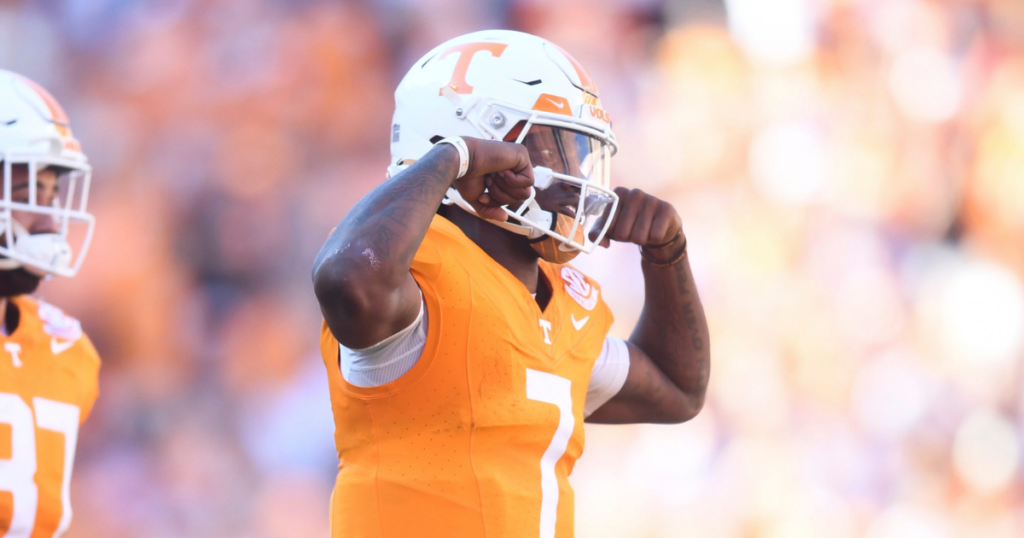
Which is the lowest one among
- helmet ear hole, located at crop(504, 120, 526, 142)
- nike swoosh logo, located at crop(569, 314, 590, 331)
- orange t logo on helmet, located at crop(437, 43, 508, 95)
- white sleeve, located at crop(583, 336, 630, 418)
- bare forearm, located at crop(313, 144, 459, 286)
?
white sleeve, located at crop(583, 336, 630, 418)

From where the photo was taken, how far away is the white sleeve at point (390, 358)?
120 centimetres

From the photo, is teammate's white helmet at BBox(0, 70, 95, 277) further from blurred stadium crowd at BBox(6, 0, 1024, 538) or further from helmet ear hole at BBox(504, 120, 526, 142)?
helmet ear hole at BBox(504, 120, 526, 142)

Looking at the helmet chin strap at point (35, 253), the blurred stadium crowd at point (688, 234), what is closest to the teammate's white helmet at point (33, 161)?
the helmet chin strap at point (35, 253)

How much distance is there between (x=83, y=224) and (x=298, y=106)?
2.45 ft

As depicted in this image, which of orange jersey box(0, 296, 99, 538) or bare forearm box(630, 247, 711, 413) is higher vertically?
bare forearm box(630, 247, 711, 413)

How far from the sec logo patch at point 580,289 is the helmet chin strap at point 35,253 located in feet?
3.33

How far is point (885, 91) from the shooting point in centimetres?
485

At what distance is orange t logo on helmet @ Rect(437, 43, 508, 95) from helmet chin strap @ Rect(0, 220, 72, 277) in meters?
0.92

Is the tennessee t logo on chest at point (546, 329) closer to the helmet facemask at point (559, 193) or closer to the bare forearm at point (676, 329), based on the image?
the helmet facemask at point (559, 193)

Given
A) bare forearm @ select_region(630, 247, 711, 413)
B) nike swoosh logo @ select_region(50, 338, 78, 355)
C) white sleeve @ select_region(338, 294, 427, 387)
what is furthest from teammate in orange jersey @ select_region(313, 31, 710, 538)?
nike swoosh logo @ select_region(50, 338, 78, 355)

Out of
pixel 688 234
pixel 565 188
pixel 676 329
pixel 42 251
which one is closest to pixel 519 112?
pixel 565 188

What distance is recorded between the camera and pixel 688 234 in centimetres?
421

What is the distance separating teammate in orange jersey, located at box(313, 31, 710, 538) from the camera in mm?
1131

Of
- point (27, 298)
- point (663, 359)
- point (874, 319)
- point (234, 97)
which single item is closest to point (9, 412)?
point (27, 298)
